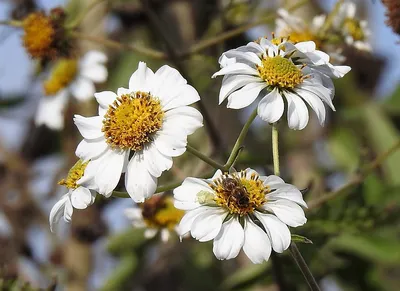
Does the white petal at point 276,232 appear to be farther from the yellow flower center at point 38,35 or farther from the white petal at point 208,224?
the yellow flower center at point 38,35

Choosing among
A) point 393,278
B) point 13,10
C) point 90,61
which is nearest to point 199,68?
point 90,61

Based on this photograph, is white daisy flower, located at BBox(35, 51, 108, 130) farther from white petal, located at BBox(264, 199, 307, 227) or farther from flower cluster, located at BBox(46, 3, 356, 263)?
white petal, located at BBox(264, 199, 307, 227)

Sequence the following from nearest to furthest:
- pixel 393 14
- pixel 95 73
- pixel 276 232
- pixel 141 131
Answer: pixel 276 232
pixel 141 131
pixel 393 14
pixel 95 73

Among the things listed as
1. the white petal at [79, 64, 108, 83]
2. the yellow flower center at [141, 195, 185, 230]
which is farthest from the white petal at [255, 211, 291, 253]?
the white petal at [79, 64, 108, 83]

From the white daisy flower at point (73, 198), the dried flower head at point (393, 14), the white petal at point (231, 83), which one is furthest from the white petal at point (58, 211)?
the dried flower head at point (393, 14)

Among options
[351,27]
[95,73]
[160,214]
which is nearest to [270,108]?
[160,214]

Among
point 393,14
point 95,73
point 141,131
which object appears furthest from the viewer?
point 95,73

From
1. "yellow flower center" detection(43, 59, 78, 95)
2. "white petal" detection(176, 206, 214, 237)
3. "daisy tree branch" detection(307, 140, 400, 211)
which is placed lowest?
"daisy tree branch" detection(307, 140, 400, 211)

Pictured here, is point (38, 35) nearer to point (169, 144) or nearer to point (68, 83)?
point (68, 83)
